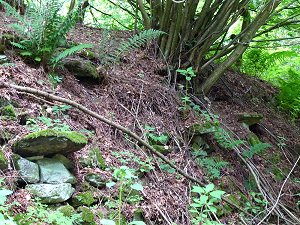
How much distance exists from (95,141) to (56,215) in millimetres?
1093

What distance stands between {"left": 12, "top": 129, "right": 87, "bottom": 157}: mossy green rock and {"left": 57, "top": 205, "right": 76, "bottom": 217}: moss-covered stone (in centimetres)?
49

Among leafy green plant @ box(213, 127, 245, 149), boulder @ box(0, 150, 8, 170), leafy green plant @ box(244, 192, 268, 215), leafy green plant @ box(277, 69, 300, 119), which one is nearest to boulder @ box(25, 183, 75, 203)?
boulder @ box(0, 150, 8, 170)

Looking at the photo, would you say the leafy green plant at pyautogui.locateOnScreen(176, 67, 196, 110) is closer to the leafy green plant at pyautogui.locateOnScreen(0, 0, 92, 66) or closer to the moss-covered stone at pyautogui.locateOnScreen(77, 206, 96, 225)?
the leafy green plant at pyautogui.locateOnScreen(0, 0, 92, 66)

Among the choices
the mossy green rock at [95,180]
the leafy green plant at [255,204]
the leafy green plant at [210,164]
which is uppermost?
the mossy green rock at [95,180]

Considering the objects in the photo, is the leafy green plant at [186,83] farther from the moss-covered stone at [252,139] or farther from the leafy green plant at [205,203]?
the leafy green plant at [205,203]

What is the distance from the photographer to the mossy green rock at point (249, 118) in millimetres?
5062

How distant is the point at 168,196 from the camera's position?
308cm

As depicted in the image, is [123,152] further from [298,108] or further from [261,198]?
[298,108]

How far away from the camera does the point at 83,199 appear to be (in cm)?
255

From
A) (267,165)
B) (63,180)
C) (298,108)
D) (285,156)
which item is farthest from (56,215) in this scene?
(298,108)

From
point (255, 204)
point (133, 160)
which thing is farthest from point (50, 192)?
point (255, 204)

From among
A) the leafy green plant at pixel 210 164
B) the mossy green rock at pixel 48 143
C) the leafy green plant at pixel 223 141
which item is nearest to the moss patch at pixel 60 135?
the mossy green rock at pixel 48 143

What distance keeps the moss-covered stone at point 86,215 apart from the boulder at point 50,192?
5.5 inches

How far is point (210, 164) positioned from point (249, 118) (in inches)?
63.0
